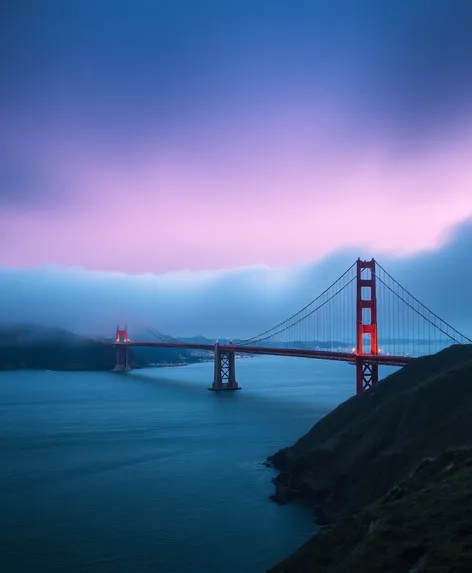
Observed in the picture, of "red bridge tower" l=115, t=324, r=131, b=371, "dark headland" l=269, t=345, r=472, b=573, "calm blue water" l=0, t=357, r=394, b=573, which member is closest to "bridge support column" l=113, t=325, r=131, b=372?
"red bridge tower" l=115, t=324, r=131, b=371

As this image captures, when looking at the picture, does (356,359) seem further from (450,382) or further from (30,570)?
(30,570)

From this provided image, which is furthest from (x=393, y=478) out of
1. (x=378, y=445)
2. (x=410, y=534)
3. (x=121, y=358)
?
(x=121, y=358)

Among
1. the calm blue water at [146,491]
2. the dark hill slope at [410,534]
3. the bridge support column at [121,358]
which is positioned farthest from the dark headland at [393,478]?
the bridge support column at [121,358]

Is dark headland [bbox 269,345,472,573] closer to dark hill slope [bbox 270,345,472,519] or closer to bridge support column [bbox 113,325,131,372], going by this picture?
dark hill slope [bbox 270,345,472,519]

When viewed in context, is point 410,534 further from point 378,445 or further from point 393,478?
point 378,445

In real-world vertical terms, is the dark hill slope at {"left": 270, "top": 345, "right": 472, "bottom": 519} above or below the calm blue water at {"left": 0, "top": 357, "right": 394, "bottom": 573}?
above

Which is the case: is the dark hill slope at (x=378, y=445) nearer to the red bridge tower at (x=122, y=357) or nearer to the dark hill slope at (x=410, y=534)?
the dark hill slope at (x=410, y=534)

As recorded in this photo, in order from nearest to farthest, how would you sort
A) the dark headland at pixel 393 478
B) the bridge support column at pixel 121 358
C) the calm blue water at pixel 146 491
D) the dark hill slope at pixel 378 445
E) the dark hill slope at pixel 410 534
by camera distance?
1. the dark hill slope at pixel 410 534
2. the dark headland at pixel 393 478
3. the calm blue water at pixel 146 491
4. the dark hill slope at pixel 378 445
5. the bridge support column at pixel 121 358
